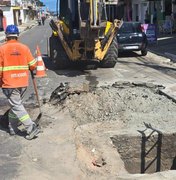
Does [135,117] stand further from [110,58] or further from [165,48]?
[165,48]

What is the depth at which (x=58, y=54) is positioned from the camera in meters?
17.2

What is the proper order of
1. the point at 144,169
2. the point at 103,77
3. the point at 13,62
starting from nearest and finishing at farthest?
the point at 13,62
the point at 144,169
the point at 103,77

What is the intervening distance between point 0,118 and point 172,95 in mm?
4196

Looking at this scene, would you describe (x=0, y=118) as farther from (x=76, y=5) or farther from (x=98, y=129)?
(x=76, y=5)

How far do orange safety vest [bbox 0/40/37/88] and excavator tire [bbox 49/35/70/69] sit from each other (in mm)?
9578

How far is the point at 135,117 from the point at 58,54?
8.59m

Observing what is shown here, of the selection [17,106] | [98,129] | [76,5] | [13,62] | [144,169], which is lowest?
[144,169]

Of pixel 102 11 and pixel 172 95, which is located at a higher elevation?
pixel 102 11

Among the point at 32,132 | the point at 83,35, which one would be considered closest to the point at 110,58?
the point at 83,35

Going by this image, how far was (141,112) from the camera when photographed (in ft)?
31.1

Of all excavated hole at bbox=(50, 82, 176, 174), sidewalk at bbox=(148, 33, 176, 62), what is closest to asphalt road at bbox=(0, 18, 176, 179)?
sidewalk at bbox=(148, 33, 176, 62)

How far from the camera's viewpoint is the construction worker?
294 inches

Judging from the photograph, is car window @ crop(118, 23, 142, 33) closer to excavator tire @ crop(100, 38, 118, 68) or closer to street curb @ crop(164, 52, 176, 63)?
street curb @ crop(164, 52, 176, 63)

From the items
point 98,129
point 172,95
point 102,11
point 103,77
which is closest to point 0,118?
point 98,129
